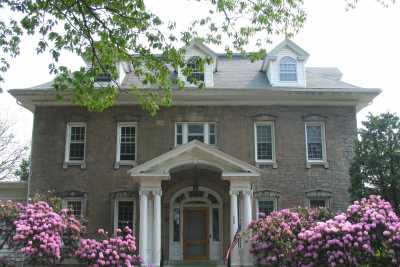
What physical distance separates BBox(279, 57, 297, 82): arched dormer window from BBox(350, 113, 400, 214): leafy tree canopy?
466 cm

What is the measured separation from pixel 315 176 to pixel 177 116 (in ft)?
20.7

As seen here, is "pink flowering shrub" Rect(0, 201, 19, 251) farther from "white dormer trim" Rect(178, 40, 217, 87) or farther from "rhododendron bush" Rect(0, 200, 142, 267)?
"white dormer trim" Rect(178, 40, 217, 87)

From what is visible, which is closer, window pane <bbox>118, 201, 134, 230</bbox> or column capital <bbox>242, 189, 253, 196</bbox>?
column capital <bbox>242, 189, 253, 196</bbox>

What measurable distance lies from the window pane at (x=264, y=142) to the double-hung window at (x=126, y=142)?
208 inches

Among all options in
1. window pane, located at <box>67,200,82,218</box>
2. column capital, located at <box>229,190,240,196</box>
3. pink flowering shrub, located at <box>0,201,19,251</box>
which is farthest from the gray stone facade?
pink flowering shrub, located at <box>0,201,19,251</box>

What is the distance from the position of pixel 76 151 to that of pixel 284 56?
1009cm

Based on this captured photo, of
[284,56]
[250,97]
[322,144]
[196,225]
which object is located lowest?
[196,225]

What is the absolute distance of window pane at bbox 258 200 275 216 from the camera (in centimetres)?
2047

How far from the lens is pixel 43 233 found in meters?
15.5

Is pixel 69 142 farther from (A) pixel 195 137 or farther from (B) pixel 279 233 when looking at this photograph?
(B) pixel 279 233

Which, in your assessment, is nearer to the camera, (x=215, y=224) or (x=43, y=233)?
(x=43, y=233)

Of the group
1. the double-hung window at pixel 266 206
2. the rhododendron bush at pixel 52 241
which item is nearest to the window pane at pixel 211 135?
the double-hung window at pixel 266 206

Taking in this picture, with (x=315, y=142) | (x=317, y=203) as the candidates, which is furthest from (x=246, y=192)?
(x=315, y=142)

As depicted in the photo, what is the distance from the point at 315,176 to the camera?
67.6 ft
